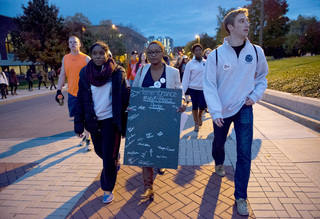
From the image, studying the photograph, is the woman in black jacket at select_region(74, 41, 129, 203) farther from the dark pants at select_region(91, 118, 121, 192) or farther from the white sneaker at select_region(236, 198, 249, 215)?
the white sneaker at select_region(236, 198, 249, 215)

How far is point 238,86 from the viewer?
2.77 meters

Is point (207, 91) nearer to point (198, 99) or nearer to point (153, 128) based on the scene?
point (153, 128)

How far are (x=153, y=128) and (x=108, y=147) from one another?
654mm

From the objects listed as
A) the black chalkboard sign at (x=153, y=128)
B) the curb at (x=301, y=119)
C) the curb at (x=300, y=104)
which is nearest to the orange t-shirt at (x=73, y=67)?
the black chalkboard sign at (x=153, y=128)

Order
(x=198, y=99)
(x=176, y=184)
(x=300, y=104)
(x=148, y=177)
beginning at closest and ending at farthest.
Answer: (x=148, y=177), (x=176, y=184), (x=198, y=99), (x=300, y=104)

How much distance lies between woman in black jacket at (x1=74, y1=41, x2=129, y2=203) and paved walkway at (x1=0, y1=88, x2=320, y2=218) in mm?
482

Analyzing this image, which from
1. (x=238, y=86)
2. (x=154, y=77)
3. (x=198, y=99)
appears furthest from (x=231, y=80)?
(x=198, y=99)

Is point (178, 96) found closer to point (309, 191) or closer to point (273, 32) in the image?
point (309, 191)

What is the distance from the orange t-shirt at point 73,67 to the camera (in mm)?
4582

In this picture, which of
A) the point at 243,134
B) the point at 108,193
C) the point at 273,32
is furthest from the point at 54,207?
the point at 273,32

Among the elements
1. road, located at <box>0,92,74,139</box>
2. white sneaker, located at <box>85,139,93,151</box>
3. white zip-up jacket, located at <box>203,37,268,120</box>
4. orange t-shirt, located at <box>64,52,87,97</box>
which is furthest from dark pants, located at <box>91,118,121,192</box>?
road, located at <box>0,92,74,139</box>

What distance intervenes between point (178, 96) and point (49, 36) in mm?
33094

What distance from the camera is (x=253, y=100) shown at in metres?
2.75

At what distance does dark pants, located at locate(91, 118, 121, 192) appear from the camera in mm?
3053
